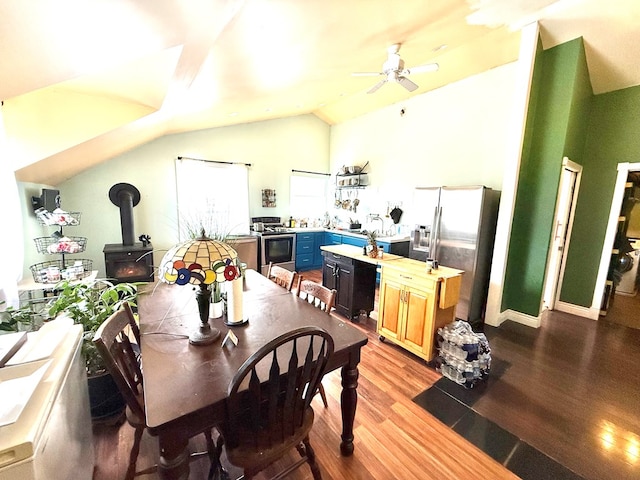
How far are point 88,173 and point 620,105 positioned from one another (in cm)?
713

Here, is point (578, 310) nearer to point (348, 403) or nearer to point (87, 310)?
point (348, 403)

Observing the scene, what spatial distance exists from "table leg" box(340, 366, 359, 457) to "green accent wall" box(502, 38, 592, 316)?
2.85m

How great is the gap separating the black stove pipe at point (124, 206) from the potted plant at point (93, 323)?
247 centimetres

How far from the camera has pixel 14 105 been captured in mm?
2016

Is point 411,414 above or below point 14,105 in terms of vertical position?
below

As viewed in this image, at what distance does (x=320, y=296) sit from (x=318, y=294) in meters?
0.03

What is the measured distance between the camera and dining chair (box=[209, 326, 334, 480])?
1015mm

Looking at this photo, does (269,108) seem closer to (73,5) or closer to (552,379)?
(73,5)

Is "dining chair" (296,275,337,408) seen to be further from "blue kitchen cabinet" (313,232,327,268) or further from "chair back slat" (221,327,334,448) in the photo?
"blue kitchen cabinet" (313,232,327,268)

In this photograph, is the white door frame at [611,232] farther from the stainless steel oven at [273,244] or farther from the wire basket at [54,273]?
the wire basket at [54,273]

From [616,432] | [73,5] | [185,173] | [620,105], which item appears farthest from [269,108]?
[616,432]

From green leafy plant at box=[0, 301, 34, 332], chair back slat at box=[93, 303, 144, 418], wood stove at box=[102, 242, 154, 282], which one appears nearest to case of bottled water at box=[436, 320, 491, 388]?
chair back slat at box=[93, 303, 144, 418]

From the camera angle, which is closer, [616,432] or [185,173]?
[616,432]

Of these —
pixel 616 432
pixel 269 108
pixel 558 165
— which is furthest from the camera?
pixel 269 108
